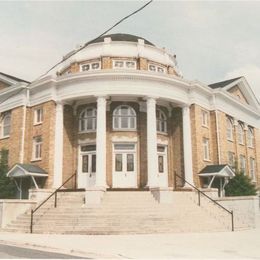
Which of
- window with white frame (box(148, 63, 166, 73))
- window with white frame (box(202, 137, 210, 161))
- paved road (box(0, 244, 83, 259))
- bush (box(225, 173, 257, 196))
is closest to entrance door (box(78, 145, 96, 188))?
window with white frame (box(148, 63, 166, 73))

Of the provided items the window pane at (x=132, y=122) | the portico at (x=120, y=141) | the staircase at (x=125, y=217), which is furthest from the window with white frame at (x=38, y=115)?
the staircase at (x=125, y=217)

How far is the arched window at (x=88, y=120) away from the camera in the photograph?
28438 mm

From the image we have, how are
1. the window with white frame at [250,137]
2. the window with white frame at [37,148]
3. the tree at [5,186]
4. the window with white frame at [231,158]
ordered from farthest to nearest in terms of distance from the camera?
the window with white frame at [250,137]
the window with white frame at [231,158]
the window with white frame at [37,148]
the tree at [5,186]

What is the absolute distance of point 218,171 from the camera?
27.4 meters

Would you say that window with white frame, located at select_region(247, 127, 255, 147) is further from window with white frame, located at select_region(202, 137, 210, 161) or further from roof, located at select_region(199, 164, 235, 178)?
roof, located at select_region(199, 164, 235, 178)

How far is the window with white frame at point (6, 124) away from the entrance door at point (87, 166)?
6.11 m

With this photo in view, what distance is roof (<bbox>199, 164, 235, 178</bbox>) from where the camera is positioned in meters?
27.4

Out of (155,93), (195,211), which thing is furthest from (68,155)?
(195,211)

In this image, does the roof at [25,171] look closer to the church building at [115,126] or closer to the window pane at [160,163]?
the church building at [115,126]

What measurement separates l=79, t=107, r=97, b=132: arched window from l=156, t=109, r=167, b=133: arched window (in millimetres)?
4415

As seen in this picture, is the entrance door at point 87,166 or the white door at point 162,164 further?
the white door at point 162,164

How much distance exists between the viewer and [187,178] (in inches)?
1085

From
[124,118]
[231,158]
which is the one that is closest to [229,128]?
[231,158]

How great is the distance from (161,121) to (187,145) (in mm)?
2759
